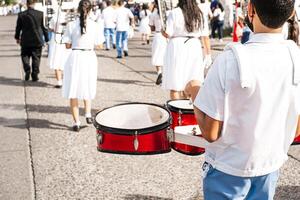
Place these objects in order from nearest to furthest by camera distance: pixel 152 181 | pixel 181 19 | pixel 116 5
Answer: pixel 152 181 < pixel 181 19 < pixel 116 5

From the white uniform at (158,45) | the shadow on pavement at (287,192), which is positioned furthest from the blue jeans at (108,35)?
the shadow on pavement at (287,192)

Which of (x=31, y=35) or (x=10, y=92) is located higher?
(x=31, y=35)

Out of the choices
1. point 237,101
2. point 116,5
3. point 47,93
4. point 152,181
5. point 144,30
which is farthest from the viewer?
point 144,30

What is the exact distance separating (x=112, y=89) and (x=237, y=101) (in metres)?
6.88

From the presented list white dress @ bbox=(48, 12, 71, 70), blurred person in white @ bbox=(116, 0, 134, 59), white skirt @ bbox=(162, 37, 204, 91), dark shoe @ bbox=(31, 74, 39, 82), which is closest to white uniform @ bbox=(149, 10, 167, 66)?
white dress @ bbox=(48, 12, 71, 70)

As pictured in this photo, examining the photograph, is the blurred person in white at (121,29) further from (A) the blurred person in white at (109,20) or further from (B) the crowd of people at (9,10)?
(B) the crowd of people at (9,10)

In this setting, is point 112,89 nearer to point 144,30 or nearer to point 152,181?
point 152,181

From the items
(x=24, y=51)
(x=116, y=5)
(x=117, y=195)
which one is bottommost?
(x=117, y=195)

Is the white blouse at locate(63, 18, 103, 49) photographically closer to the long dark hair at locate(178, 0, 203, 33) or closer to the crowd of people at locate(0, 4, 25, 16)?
the long dark hair at locate(178, 0, 203, 33)

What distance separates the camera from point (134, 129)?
2320 mm

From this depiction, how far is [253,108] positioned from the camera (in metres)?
1.66

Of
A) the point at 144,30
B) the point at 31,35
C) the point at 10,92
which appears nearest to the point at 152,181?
the point at 10,92

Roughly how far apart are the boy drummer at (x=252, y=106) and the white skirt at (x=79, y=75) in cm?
407

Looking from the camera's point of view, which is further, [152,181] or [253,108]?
[152,181]
